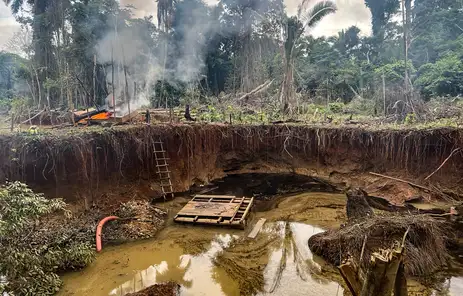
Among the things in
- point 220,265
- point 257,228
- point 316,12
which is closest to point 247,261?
point 220,265

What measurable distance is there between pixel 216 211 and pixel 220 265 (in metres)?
2.49

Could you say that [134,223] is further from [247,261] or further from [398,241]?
[398,241]

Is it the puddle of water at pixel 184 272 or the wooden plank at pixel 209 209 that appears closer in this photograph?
the puddle of water at pixel 184 272

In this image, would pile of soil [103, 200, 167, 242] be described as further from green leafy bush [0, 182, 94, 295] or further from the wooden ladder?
green leafy bush [0, 182, 94, 295]

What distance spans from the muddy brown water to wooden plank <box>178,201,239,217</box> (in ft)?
1.70

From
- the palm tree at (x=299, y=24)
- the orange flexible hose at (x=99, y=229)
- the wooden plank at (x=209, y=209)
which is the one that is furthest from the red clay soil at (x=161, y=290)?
the palm tree at (x=299, y=24)

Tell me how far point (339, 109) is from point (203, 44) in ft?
38.9

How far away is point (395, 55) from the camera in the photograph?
22.8m

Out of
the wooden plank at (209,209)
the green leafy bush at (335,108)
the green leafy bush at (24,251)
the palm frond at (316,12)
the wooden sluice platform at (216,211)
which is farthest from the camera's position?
the green leafy bush at (335,108)

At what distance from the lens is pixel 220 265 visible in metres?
6.18

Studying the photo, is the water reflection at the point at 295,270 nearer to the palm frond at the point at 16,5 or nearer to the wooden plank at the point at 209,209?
the wooden plank at the point at 209,209

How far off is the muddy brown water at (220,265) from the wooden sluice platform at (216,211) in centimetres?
22

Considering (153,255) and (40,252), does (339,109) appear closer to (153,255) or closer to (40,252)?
(153,255)

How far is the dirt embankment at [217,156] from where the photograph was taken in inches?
320
